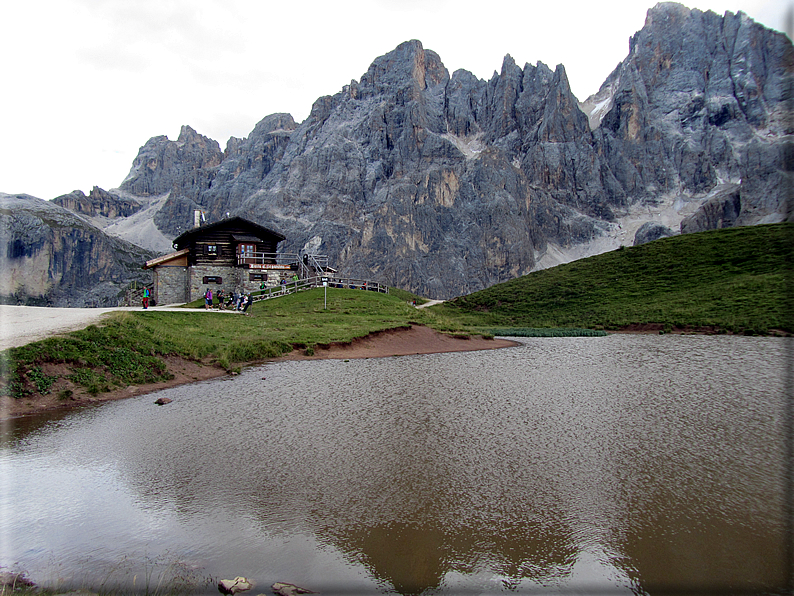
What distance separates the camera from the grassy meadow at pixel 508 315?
14.8 meters

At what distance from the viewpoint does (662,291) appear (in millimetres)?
41938

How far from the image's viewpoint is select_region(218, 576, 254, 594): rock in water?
5016 millimetres

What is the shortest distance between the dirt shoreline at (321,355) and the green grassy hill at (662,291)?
47.2ft

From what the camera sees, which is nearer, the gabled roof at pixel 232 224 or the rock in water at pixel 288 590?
the rock in water at pixel 288 590

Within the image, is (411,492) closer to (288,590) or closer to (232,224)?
(288,590)

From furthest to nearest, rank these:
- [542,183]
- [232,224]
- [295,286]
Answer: [542,183] → [232,224] → [295,286]

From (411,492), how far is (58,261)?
22809 centimetres

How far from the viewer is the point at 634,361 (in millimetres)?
19703

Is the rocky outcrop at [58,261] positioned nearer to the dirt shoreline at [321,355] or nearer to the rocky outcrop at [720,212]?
the dirt shoreline at [321,355]

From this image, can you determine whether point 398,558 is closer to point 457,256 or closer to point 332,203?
point 457,256

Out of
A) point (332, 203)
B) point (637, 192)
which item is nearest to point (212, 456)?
point (332, 203)

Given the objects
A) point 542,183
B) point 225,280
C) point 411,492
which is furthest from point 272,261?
point 542,183

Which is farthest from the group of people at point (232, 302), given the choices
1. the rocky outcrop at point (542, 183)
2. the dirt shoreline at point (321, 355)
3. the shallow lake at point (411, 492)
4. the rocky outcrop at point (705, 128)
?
the rocky outcrop at point (705, 128)

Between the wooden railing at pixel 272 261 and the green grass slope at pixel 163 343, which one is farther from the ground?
the wooden railing at pixel 272 261
